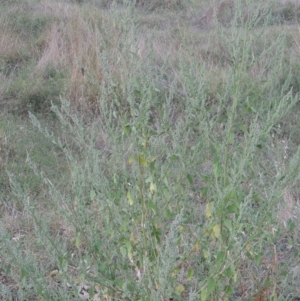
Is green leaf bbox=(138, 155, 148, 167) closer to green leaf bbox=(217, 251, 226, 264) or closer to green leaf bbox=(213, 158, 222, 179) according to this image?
green leaf bbox=(213, 158, 222, 179)

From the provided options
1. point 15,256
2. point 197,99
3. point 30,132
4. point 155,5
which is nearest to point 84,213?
point 15,256

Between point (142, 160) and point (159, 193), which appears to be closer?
point (142, 160)

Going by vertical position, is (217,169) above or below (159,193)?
above

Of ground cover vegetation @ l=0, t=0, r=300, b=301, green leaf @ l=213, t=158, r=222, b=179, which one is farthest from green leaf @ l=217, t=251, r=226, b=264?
green leaf @ l=213, t=158, r=222, b=179

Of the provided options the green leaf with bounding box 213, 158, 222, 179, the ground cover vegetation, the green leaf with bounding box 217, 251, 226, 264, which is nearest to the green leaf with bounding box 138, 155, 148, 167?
the ground cover vegetation

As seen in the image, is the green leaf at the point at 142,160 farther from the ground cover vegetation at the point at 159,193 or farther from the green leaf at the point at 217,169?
the green leaf at the point at 217,169

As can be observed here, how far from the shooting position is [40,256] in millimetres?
2764

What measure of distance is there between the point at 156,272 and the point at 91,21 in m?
5.12

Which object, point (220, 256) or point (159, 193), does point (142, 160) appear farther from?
point (220, 256)

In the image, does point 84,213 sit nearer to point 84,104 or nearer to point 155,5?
point 84,104

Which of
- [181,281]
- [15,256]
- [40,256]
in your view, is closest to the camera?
[15,256]

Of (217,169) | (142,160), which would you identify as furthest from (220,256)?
(142,160)

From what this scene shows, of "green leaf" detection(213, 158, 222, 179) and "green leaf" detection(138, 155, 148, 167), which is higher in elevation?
"green leaf" detection(138, 155, 148, 167)

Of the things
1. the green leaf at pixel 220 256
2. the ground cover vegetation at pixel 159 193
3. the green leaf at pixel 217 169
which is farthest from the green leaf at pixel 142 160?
the green leaf at pixel 220 256
